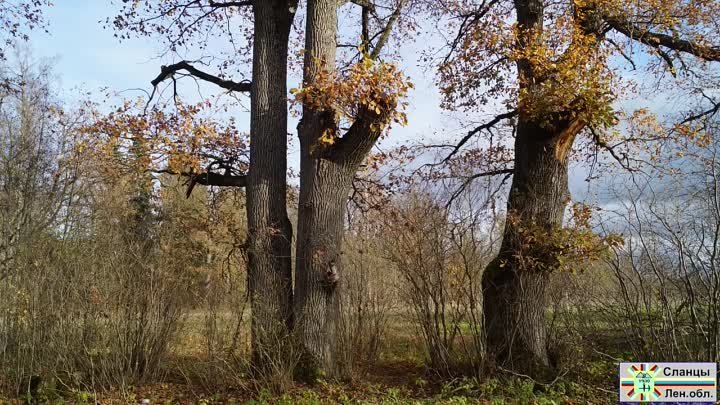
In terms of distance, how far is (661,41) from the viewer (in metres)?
7.96

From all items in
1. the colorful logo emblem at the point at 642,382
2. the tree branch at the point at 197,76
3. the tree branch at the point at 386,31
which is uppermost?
the tree branch at the point at 386,31

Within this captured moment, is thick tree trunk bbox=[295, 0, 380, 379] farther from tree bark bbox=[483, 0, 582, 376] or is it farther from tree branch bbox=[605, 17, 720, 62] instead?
tree branch bbox=[605, 17, 720, 62]

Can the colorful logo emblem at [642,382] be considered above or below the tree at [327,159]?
below

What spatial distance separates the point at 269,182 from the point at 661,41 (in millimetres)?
6308

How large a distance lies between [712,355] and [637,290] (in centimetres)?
97

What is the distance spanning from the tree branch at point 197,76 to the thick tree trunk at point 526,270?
4569 millimetres

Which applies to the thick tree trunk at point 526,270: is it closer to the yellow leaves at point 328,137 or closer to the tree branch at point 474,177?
the tree branch at point 474,177

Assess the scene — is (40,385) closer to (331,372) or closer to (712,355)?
(331,372)

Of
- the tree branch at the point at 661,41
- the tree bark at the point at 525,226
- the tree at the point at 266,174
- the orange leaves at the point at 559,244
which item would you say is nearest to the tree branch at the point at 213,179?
the tree at the point at 266,174

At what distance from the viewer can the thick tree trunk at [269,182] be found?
21.9 ft

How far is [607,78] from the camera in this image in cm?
674

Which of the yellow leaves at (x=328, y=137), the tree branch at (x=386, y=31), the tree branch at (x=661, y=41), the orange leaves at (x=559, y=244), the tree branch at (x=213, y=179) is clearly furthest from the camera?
the tree branch at (x=386, y=31)

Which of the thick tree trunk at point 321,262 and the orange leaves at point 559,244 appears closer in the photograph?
the orange leaves at point 559,244

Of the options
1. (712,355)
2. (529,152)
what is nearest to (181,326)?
(529,152)
